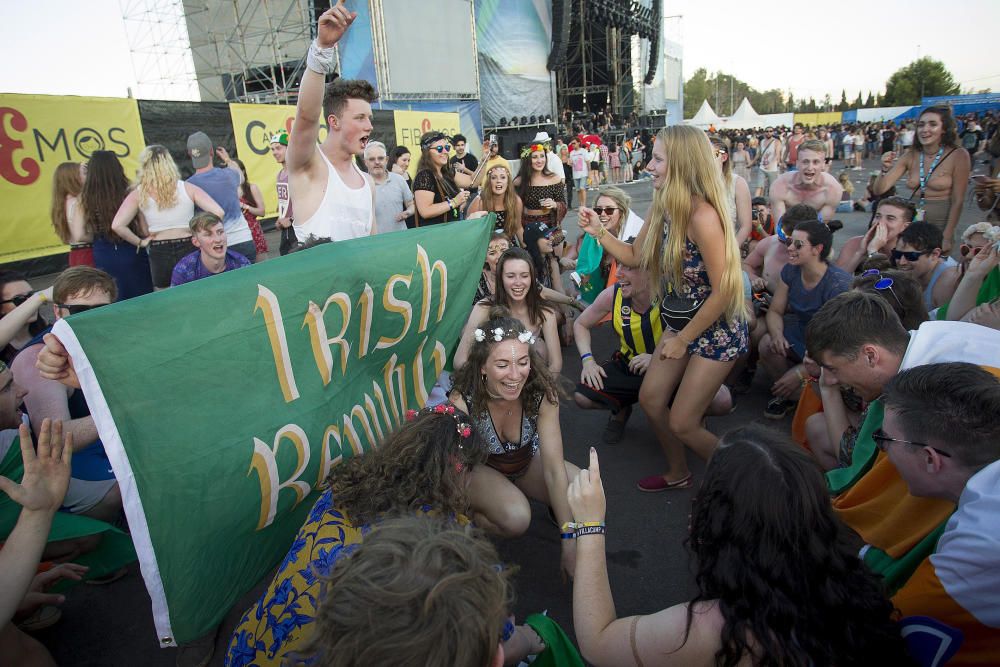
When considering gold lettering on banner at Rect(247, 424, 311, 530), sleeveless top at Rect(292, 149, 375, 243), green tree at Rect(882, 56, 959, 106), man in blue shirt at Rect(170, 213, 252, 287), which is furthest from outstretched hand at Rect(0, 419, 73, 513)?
green tree at Rect(882, 56, 959, 106)

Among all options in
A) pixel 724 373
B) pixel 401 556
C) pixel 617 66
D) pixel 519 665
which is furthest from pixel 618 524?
pixel 617 66

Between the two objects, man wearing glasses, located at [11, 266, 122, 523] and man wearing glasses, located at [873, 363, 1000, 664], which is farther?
man wearing glasses, located at [11, 266, 122, 523]

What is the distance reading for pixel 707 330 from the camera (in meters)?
2.85

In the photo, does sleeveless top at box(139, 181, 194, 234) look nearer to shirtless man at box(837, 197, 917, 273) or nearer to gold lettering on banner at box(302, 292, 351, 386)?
gold lettering on banner at box(302, 292, 351, 386)

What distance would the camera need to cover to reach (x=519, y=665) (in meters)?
1.86

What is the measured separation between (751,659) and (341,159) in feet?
8.29

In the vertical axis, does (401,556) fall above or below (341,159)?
below

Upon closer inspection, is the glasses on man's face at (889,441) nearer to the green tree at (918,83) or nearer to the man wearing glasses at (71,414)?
the man wearing glasses at (71,414)

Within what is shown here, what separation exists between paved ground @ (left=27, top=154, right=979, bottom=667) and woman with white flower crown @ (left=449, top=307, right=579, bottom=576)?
→ 243 mm

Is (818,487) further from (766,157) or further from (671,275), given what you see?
(766,157)

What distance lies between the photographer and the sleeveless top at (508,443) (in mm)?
2820

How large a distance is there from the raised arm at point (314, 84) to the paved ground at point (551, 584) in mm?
2002

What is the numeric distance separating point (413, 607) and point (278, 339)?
1.28 m

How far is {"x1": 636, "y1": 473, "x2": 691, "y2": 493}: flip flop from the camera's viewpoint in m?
3.25
